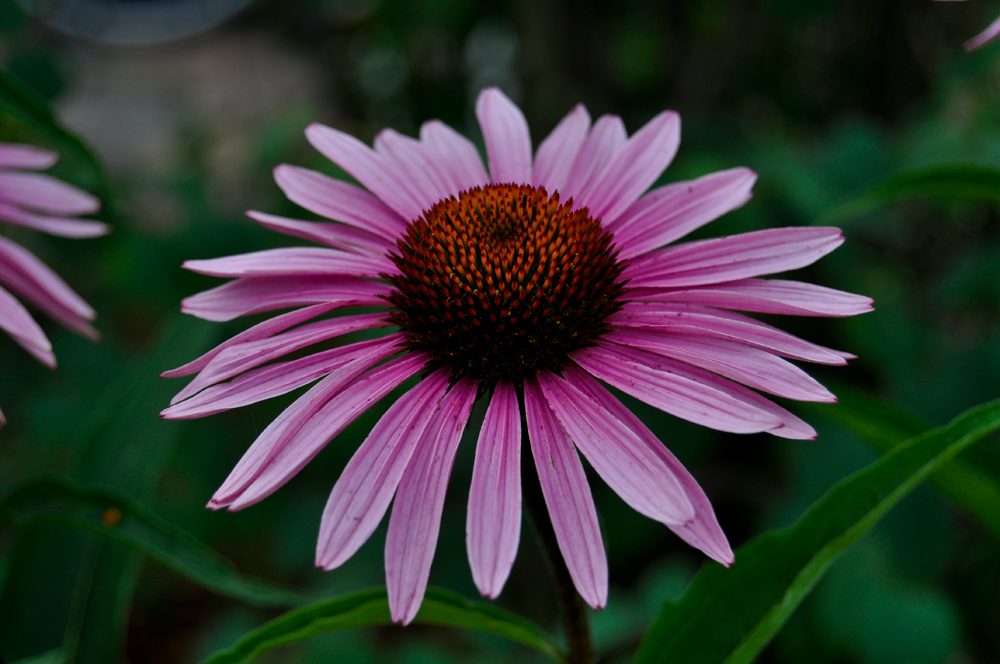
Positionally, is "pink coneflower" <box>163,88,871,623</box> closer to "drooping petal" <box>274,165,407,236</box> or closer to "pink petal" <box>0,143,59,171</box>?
"drooping petal" <box>274,165,407,236</box>

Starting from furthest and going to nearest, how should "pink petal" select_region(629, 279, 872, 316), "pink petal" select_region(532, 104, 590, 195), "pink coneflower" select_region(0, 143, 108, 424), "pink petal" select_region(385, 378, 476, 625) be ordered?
"pink coneflower" select_region(0, 143, 108, 424), "pink petal" select_region(532, 104, 590, 195), "pink petal" select_region(629, 279, 872, 316), "pink petal" select_region(385, 378, 476, 625)

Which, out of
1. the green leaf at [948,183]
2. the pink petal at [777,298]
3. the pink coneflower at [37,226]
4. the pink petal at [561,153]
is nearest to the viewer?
the pink petal at [777,298]

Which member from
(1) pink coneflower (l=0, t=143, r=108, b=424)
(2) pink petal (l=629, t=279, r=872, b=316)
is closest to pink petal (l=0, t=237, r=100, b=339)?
(1) pink coneflower (l=0, t=143, r=108, b=424)

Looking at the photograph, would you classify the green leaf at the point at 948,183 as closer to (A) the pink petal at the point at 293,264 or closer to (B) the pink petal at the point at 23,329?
(A) the pink petal at the point at 293,264

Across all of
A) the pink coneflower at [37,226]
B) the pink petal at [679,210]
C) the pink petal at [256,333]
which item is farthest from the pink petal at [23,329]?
the pink petal at [679,210]

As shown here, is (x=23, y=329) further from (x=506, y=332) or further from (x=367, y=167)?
(x=506, y=332)

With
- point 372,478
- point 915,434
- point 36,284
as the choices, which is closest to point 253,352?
point 372,478

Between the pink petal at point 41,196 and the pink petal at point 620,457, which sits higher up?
the pink petal at point 41,196
